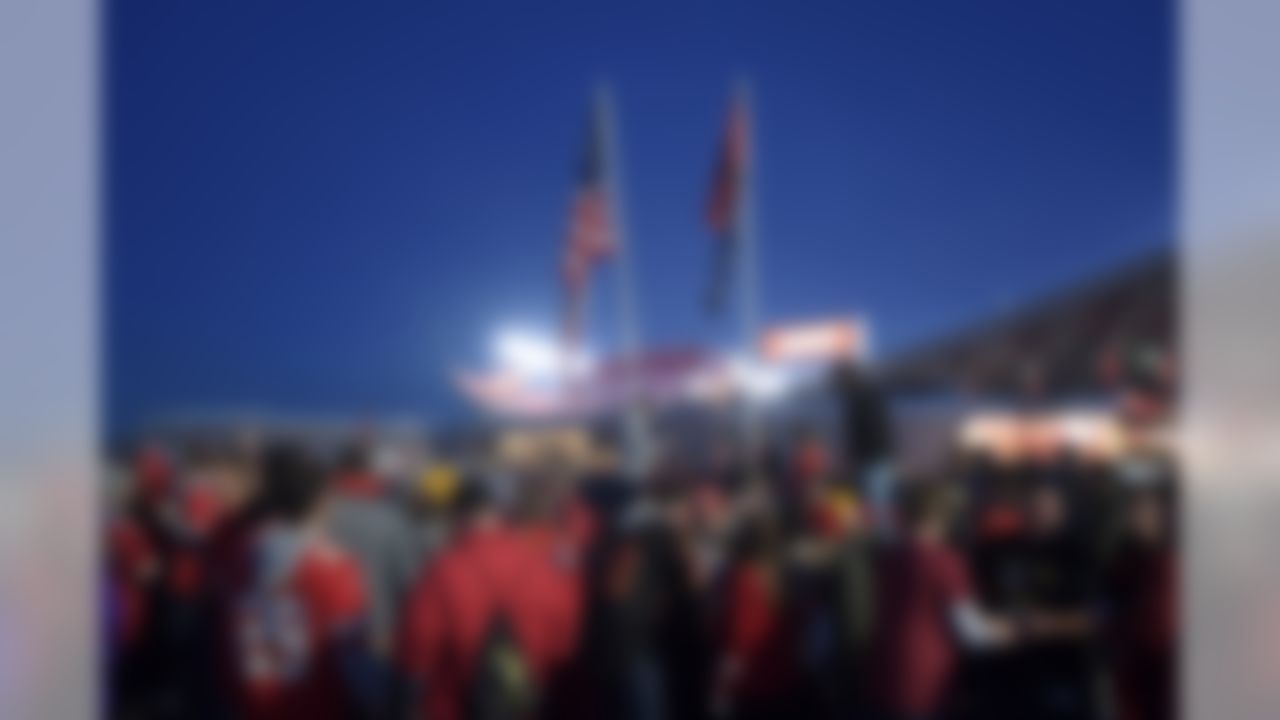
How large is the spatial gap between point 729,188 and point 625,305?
8.7 inches

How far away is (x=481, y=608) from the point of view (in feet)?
5.89

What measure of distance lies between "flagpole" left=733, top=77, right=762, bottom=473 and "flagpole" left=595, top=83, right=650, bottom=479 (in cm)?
15

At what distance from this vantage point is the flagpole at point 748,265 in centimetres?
179

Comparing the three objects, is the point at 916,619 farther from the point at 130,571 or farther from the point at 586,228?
the point at 130,571

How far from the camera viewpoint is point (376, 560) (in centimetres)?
177

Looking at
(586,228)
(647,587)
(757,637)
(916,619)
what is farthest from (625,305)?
(916,619)

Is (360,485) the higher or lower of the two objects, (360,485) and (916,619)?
the higher

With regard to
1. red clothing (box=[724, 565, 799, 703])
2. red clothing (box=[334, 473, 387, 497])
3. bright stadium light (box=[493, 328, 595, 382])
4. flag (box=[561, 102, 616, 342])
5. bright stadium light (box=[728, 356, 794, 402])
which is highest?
flag (box=[561, 102, 616, 342])

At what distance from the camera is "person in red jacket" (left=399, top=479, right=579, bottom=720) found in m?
1.78

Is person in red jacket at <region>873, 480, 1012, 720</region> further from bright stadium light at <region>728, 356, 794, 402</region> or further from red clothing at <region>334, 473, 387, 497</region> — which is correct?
red clothing at <region>334, 473, 387, 497</region>

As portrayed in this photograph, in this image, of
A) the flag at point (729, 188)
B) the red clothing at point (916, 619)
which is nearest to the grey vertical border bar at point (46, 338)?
the flag at point (729, 188)

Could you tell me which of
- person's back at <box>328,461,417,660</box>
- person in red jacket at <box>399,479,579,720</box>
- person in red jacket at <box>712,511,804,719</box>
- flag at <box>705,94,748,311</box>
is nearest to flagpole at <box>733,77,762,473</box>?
flag at <box>705,94,748,311</box>

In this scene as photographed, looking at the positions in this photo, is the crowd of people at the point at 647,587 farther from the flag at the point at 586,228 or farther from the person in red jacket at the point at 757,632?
the flag at the point at 586,228

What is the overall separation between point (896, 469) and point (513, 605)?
1.88ft
